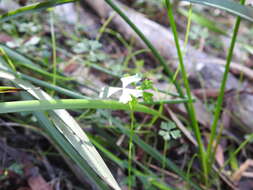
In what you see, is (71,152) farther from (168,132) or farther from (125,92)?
(168,132)

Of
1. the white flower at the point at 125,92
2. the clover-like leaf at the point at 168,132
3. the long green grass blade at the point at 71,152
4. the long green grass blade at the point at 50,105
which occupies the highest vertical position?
the long green grass blade at the point at 50,105

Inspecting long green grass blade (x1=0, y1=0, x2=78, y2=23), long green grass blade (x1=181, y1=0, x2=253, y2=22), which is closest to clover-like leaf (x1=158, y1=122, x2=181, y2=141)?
long green grass blade (x1=181, y1=0, x2=253, y2=22)

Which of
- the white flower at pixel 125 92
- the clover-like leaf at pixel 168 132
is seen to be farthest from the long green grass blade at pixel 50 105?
the clover-like leaf at pixel 168 132

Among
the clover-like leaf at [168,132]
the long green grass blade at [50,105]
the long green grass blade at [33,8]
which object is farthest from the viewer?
the clover-like leaf at [168,132]

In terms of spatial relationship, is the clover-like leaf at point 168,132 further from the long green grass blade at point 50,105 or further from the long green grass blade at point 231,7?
the long green grass blade at point 231,7

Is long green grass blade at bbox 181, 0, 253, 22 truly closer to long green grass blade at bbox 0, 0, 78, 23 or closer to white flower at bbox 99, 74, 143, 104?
white flower at bbox 99, 74, 143, 104

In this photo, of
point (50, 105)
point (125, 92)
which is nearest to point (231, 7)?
point (125, 92)

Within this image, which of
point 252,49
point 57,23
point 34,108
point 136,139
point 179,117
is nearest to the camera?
point 34,108

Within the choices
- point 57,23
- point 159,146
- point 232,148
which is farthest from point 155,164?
point 57,23

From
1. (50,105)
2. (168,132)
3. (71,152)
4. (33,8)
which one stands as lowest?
(168,132)

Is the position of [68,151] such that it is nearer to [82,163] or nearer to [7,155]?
[82,163]

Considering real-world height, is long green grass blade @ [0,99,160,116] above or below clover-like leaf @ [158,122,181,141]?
above
